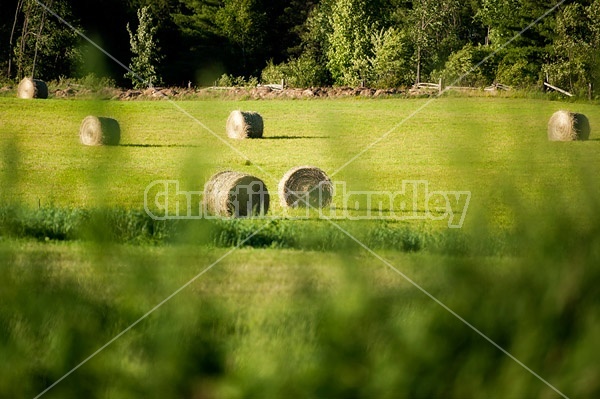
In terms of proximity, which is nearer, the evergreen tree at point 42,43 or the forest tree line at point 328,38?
the evergreen tree at point 42,43

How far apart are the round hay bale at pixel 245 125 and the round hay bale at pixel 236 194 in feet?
43.0

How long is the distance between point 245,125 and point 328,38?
135 ft

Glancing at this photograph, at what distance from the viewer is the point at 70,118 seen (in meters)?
33.5

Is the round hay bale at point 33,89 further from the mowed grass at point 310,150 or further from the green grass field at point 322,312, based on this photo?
the green grass field at point 322,312

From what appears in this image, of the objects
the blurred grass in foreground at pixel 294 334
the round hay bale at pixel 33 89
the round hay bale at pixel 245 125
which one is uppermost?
A: the round hay bale at pixel 33 89

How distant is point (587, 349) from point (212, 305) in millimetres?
686

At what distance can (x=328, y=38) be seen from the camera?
2648 inches

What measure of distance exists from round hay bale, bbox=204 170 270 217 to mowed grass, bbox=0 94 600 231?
Result: 4.18ft

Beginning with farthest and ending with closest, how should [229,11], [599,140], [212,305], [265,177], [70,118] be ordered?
1. [229,11]
2. [70,118]
3. [599,140]
4. [265,177]
5. [212,305]

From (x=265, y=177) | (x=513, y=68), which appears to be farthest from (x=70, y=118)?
(x=513, y=68)

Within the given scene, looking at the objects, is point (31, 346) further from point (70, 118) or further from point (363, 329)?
point (70, 118)

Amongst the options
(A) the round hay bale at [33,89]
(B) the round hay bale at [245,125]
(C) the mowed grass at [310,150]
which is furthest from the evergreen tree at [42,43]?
(B) the round hay bale at [245,125]

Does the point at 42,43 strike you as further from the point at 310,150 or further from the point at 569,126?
the point at 569,126

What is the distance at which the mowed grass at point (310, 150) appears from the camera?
63.2 inches
